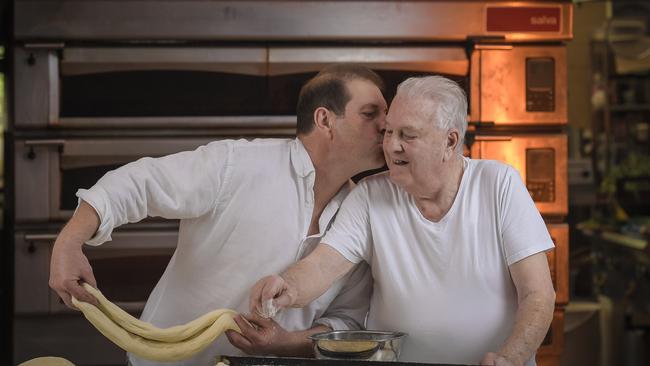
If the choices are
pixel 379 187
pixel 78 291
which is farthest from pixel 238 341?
pixel 379 187

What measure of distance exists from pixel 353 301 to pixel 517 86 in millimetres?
1714

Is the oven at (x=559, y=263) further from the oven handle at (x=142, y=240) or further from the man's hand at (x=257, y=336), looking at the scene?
the man's hand at (x=257, y=336)

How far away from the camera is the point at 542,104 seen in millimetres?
3469

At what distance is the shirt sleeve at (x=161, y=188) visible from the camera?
1774mm

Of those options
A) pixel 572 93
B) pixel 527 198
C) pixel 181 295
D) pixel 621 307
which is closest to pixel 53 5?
pixel 181 295

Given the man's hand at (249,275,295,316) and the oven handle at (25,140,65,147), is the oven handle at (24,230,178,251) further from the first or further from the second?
the man's hand at (249,275,295,316)

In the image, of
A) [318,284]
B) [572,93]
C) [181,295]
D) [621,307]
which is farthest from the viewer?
[572,93]

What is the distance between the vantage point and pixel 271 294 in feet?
5.83

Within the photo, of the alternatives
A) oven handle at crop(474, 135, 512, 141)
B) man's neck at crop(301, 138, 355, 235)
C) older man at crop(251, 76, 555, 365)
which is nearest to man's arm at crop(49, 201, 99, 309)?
older man at crop(251, 76, 555, 365)

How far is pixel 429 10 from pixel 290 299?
6.47 feet

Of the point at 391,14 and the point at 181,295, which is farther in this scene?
the point at 391,14

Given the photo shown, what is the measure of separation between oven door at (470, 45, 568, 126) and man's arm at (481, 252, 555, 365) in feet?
5.64

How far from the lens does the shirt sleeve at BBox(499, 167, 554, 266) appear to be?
1783 mm

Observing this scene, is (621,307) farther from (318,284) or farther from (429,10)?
(318,284)
